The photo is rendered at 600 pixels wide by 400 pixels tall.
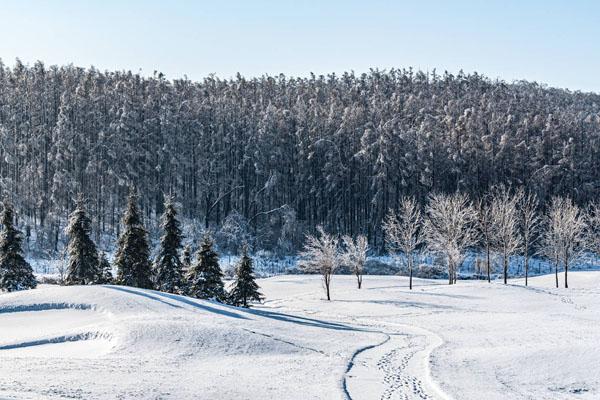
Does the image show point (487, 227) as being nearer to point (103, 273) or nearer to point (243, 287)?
point (243, 287)

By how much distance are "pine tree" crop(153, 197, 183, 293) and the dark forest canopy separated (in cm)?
3432

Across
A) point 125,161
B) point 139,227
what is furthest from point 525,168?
point 139,227

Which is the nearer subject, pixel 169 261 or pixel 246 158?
pixel 169 261

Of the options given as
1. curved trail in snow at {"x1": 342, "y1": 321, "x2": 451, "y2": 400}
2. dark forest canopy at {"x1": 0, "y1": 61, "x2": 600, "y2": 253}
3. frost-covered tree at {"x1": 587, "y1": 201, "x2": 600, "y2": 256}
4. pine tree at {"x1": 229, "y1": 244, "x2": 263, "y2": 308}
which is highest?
dark forest canopy at {"x1": 0, "y1": 61, "x2": 600, "y2": 253}

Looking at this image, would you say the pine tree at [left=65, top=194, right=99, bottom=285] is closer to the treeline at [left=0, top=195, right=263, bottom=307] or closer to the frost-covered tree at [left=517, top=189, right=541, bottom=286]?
the treeline at [left=0, top=195, right=263, bottom=307]

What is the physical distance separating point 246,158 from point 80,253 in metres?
46.9

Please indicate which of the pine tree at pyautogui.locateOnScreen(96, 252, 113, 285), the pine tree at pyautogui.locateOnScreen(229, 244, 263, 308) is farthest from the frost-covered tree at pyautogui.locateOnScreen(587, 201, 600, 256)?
the pine tree at pyautogui.locateOnScreen(96, 252, 113, 285)

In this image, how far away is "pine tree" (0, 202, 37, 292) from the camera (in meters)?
43.8

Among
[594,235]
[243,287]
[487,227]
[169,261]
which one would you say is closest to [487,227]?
[487,227]

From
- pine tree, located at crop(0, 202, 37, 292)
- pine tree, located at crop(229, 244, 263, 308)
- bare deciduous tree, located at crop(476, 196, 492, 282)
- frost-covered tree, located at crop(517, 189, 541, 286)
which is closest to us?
pine tree, located at crop(0, 202, 37, 292)

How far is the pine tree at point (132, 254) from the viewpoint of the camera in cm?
4434

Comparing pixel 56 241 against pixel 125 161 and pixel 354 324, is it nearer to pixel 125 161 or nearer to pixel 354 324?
pixel 125 161

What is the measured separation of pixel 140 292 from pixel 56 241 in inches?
1680

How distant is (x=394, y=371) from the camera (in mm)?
23531
